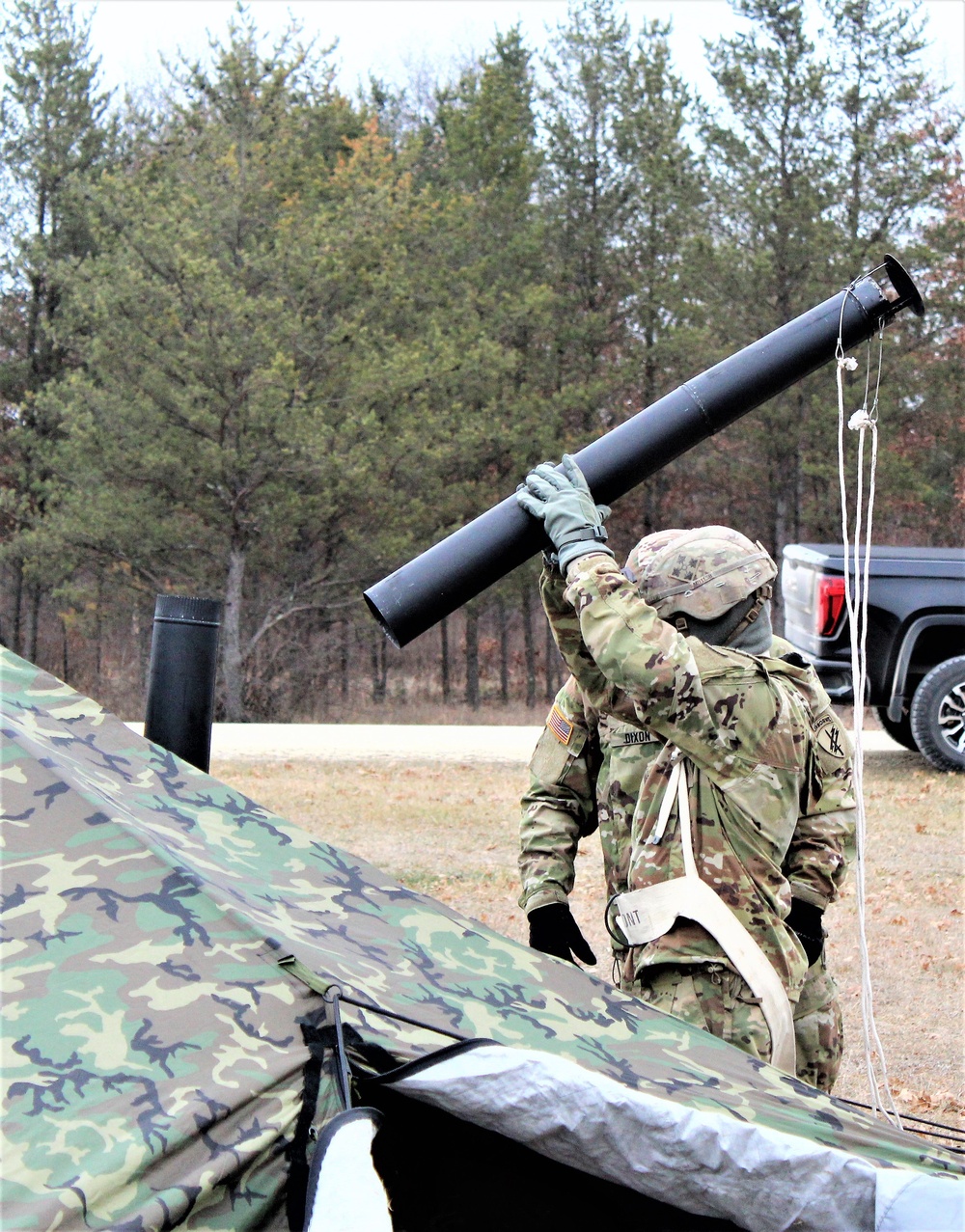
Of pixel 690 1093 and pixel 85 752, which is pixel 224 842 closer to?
pixel 85 752

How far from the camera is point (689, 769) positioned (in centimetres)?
302

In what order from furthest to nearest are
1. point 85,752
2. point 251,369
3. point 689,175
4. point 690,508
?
1. point 690,508
2. point 689,175
3. point 251,369
4. point 85,752

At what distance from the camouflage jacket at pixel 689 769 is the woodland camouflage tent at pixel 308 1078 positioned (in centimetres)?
42

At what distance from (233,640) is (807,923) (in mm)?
20712

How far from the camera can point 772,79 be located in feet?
80.6

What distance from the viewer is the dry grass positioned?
5.48m

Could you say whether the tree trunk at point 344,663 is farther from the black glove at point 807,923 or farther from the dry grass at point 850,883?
the black glove at point 807,923

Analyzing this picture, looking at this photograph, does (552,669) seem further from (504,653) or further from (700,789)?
(700,789)

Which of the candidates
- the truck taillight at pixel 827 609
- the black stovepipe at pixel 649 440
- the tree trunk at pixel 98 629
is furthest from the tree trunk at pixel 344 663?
the black stovepipe at pixel 649 440

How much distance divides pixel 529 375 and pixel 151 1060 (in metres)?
26.2

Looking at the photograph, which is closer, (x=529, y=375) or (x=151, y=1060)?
(x=151, y=1060)

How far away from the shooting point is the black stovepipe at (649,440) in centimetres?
308

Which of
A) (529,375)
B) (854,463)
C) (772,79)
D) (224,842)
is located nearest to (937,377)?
(854,463)

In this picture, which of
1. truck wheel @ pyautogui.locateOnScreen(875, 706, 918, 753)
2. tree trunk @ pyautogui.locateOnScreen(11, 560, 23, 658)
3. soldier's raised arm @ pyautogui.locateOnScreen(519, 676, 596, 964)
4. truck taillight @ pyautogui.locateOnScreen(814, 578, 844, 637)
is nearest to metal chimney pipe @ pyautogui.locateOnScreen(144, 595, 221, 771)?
soldier's raised arm @ pyautogui.locateOnScreen(519, 676, 596, 964)
